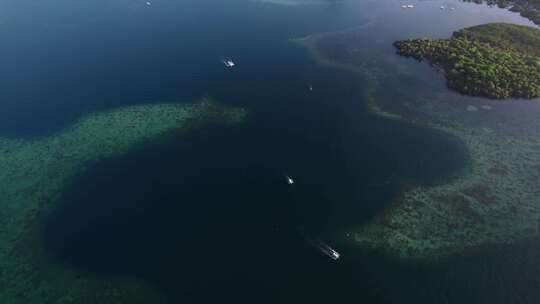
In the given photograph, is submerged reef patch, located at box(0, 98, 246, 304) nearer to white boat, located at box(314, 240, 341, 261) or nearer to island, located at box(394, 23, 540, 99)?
white boat, located at box(314, 240, 341, 261)

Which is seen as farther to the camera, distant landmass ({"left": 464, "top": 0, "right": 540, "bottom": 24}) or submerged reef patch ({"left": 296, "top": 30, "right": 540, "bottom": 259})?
distant landmass ({"left": 464, "top": 0, "right": 540, "bottom": 24})

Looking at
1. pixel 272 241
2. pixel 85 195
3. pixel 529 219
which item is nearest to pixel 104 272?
pixel 85 195

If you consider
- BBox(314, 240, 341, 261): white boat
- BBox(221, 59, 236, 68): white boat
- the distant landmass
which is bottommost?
BBox(314, 240, 341, 261): white boat

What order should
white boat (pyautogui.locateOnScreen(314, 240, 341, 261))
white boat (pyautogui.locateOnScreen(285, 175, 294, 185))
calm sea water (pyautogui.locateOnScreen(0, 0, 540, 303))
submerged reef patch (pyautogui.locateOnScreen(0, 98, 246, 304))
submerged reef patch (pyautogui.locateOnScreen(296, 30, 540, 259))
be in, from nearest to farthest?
submerged reef patch (pyautogui.locateOnScreen(0, 98, 246, 304))
calm sea water (pyautogui.locateOnScreen(0, 0, 540, 303))
white boat (pyautogui.locateOnScreen(314, 240, 341, 261))
submerged reef patch (pyautogui.locateOnScreen(296, 30, 540, 259))
white boat (pyautogui.locateOnScreen(285, 175, 294, 185))

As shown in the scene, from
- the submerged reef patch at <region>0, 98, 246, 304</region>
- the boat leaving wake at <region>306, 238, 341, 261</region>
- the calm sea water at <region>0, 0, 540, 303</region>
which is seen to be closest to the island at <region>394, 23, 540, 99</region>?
the calm sea water at <region>0, 0, 540, 303</region>

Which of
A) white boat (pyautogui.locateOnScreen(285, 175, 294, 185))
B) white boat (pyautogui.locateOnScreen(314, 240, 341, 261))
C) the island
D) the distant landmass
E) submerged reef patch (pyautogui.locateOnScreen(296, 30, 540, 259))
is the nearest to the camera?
white boat (pyautogui.locateOnScreen(314, 240, 341, 261))

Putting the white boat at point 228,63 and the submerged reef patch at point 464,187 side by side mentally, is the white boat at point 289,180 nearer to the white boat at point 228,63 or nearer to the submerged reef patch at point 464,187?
the submerged reef patch at point 464,187

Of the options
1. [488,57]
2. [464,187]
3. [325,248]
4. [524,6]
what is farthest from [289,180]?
[524,6]

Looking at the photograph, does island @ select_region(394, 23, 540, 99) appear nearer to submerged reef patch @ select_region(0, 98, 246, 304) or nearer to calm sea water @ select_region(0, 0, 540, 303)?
calm sea water @ select_region(0, 0, 540, 303)

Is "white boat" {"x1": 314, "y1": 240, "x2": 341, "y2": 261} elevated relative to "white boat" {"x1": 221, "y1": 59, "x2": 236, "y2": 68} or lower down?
lower down
